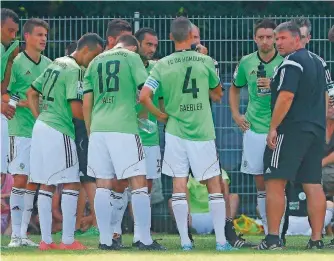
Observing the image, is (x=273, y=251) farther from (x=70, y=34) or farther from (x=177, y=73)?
(x=70, y=34)

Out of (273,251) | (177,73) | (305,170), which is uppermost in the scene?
(177,73)

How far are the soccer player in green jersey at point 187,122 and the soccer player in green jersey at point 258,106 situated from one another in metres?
1.42

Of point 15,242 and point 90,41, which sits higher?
point 90,41

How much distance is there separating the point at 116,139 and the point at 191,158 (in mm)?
754

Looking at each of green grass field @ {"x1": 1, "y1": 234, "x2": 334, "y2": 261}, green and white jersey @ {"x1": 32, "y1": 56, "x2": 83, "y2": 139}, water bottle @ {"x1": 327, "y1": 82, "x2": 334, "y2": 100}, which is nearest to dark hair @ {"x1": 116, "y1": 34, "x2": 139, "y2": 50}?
green and white jersey @ {"x1": 32, "y1": 56, "x2": 83, "y2": 139}

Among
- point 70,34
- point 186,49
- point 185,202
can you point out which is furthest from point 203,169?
point 70,34

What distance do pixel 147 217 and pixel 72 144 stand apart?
113 cm

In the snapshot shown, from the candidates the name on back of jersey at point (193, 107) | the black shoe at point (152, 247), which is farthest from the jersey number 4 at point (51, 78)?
the black shoe at point (152, 247)

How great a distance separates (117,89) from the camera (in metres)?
12.6

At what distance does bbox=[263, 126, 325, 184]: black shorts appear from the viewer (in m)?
12.6

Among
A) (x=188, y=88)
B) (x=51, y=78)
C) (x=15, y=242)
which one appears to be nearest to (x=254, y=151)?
(x=188, y=88)

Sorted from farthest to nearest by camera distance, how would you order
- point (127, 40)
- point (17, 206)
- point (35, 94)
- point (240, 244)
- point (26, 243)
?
point (17, 206) < point (26, 243) < point (35, 94) < point (240, 244) < point (127, 40)

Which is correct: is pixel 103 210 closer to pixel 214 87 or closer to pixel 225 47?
pixel 214 87

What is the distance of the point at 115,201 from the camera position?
1342 centimetres
